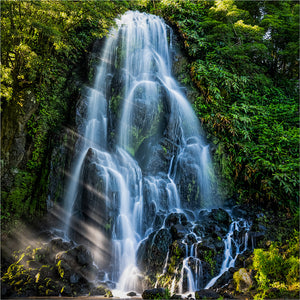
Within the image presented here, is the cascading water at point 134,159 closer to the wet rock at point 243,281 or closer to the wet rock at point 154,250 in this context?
the wet rock at point 154,250

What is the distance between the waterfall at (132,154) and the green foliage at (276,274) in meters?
1.56

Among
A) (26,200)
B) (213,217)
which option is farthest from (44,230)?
(213,217)

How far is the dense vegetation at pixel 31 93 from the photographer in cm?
704

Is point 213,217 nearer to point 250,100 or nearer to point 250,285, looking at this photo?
point 250,285

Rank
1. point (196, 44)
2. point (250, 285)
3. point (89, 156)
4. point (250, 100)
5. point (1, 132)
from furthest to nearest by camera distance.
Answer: point (196, 44)
point (250, 100)
point (89, 156)
point (1, 132)
point (250, 285)

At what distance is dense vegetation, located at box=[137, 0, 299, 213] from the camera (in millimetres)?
9234

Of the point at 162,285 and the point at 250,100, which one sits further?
the point at 250,100

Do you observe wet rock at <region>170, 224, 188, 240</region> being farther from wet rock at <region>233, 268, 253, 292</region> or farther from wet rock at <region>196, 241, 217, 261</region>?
wet rock at <region>233, 268, 253, 292</region>

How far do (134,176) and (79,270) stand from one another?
11.8ft

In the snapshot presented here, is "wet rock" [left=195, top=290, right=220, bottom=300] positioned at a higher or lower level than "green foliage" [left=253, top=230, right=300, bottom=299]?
lower

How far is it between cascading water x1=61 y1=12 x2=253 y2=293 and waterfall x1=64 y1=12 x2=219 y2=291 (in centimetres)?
3

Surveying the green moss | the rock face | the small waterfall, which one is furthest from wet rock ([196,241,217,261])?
the green moss

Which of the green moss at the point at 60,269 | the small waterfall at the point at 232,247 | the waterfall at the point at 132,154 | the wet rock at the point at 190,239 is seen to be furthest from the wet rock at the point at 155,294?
the green moss at the point at 60,269

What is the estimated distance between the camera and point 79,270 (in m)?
6.21
